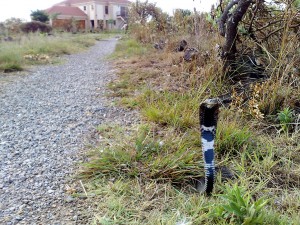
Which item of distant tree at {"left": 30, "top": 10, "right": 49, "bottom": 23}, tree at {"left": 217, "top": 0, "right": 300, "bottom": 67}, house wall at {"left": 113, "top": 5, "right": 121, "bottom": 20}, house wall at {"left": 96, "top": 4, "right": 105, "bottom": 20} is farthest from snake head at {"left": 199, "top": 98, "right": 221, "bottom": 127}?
house wall at {"left": 113, "top": 5, "right": 121, "bottom": 20}

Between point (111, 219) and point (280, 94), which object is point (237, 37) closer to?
point (280, 94)

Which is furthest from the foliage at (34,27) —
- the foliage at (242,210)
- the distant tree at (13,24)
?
the foliage at (242,210)

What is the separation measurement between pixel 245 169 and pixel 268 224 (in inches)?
18.2

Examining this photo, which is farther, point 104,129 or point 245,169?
point 104,129

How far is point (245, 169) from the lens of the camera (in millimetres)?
1482

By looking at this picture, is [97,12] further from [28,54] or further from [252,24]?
[252,24]

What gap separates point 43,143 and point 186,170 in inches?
43.8

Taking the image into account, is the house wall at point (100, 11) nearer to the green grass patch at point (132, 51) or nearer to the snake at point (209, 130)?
the green grass patch at point (132, 51)

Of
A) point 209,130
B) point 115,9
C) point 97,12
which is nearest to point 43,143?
point 209,130

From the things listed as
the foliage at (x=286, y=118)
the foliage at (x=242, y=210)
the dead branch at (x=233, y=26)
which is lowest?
the foliage at (x=242, y=210)

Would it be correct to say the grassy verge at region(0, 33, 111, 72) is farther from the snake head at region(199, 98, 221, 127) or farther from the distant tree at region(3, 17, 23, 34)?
the distant tree at region(3, 17, 23, 34)

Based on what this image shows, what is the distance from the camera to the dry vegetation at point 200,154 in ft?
3.81

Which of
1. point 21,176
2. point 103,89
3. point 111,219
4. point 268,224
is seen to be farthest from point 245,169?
point 103,89

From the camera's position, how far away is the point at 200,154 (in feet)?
5.07
